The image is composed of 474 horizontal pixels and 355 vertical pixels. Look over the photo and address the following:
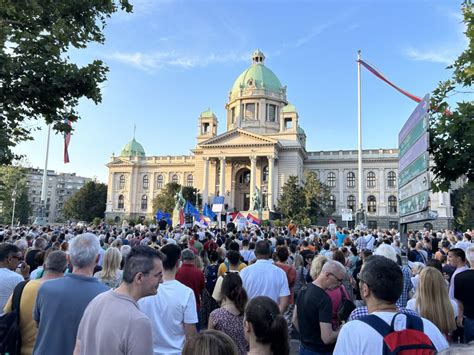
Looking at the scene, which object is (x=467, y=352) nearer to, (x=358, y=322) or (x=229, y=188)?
(x=358, y=322)

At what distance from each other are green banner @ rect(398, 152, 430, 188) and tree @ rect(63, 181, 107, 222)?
2979 inches

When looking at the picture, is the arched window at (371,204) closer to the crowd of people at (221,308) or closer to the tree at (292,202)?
the tree at (292,202)

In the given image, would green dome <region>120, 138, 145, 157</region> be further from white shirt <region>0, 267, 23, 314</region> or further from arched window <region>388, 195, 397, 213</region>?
white shirt <region>0, 267, 23, 314</region>

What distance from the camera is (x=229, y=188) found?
63.5 m

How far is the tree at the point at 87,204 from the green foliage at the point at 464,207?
64.3 metres

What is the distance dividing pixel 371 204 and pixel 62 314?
67.2m

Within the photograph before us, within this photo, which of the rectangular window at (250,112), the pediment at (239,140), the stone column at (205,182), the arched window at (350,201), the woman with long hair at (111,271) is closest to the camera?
the woman with long hair at (111,271)

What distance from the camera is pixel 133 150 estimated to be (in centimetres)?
7762

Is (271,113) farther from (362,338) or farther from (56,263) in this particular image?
(362,338)

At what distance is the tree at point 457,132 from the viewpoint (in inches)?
300

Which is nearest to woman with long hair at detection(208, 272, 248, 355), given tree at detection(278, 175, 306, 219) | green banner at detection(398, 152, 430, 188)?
green banner at detection(398, 152, 430, 188)

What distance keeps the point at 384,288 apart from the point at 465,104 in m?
6.98

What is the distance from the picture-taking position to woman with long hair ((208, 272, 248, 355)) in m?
3.63

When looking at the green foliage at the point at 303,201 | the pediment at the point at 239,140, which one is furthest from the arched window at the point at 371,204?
the pediment at the point at 239,140
